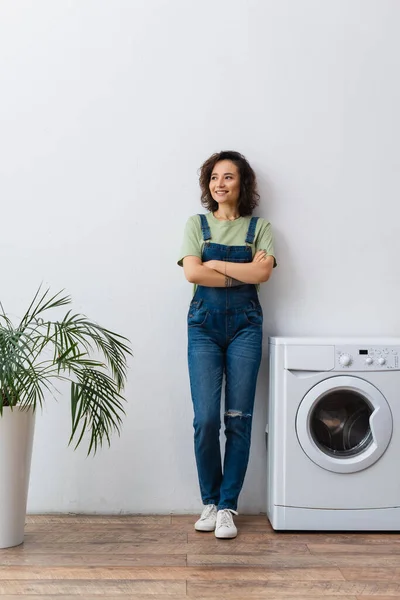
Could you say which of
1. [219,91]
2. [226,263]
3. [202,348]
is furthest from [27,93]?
[202,348]

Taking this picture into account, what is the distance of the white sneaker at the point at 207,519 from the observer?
2.84m

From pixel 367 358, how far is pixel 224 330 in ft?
2.01

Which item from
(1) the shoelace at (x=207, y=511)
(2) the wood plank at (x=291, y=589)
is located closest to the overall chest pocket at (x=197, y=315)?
(1) the shoelace at (x=207, y=511)

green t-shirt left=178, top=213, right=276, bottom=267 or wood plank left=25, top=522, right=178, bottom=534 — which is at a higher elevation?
green t-shirt left=178, top=213, right=276, bottom=267

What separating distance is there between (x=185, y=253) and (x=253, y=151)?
0.62m

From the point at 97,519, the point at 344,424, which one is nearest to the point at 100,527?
the point at 97,519

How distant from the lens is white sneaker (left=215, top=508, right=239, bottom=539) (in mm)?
2734

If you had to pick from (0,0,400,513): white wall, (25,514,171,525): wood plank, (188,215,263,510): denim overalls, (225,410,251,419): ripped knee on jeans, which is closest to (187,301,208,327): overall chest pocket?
(188,215,263,510): denim overalls

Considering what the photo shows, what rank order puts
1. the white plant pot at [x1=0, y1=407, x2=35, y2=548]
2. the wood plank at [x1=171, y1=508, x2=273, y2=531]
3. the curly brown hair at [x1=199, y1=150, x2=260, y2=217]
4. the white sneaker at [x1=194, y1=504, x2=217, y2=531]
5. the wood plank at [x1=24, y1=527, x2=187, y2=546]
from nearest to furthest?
the white plant pot at [x1=0, y1=407, x2=35, y2=548]
the wood plank at [x1=24, y1=527, x2=187, y2=546]
the white sneaker at [x1=194, y1=504, x2=217, y2=531]
the wood plank at [x1=171, y1=508, x2=273, y2=531]
the curly brown hair at [x1=199, y1=150, x2=260, y2=217]

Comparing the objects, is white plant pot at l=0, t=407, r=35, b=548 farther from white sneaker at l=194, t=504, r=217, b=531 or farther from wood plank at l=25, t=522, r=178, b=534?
white sneaker at l=194, t=504, r=217, b=531

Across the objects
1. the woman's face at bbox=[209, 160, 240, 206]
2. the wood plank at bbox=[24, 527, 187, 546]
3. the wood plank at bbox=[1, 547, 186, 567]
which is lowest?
the wood plank at bbox=[24, 527, 187, 546]

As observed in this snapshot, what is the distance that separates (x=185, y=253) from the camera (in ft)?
9.82

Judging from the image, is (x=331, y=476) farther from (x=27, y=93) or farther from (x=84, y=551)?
(x=27, y=93)

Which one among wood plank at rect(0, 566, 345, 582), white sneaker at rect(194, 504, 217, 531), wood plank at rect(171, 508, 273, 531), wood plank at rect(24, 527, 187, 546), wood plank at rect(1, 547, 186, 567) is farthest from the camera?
wood plank at rect(171, 508, 273, 531)
